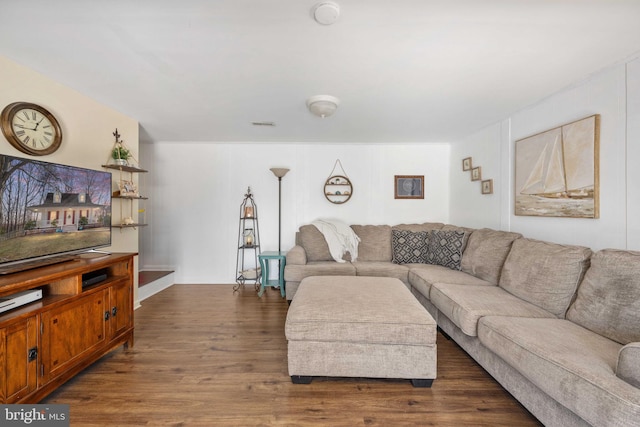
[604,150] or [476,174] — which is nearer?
[604,150]

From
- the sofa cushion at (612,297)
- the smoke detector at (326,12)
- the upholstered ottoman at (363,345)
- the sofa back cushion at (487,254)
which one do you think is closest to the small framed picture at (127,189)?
the upholstered ottoman at (363,345)

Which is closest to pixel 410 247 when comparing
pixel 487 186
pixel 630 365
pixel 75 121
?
pixel 487 186

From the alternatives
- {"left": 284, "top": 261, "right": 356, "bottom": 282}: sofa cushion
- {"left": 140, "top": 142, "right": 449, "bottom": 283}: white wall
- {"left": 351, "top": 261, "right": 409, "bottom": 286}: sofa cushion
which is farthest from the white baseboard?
{"left": 351, "top": 261, "right": 409, "bottom": 286}: sofa cushion

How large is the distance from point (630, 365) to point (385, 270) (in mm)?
2136

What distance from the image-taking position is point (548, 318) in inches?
67.4

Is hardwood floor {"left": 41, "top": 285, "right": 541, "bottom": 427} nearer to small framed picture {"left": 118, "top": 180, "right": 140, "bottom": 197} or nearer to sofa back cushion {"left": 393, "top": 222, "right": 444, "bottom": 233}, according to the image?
small framed picture {"left": 118, "top": 180, "right": 140, "bottom": 197}

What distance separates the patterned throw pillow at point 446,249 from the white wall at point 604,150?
20.4 inches

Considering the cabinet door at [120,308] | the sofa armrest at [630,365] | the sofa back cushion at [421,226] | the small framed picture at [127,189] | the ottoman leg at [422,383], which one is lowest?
the ottoman leg at [422,383]

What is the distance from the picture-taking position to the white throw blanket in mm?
3500

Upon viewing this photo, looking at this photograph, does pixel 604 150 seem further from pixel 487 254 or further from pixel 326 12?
pixel 326 12

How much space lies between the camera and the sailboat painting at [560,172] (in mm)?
1938

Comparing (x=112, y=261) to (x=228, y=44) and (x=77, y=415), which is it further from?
(x=228, y=44)

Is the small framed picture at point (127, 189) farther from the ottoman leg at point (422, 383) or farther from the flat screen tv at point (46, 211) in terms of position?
the ottoman leg at point (422, 383)

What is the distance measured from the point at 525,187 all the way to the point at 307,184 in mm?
2725
